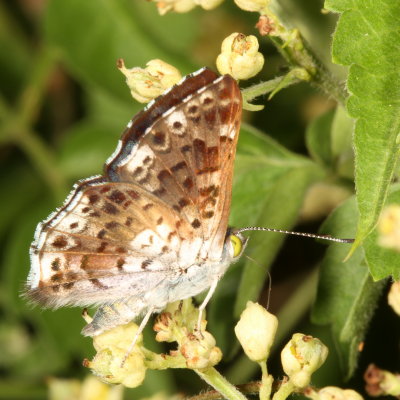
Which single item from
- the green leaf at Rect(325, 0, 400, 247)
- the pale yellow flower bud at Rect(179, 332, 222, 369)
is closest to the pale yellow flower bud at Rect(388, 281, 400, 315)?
the green leaf at Rect(325, 0, 400, 247)

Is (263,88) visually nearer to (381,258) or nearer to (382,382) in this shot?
(381,258)

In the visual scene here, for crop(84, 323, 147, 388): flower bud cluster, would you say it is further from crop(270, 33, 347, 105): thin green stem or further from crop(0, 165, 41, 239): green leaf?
crop(0, 165, 41, 239): green leaf

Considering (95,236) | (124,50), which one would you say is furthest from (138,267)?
(124,50)

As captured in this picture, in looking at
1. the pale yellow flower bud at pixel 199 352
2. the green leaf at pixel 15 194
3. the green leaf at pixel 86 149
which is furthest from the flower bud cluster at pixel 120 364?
the green leaf at pixel 15 194

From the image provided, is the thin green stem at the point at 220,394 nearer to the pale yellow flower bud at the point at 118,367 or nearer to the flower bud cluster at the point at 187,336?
the flower bud cluster at the point at 187,336

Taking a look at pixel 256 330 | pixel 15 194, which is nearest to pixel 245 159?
pixel 256 330

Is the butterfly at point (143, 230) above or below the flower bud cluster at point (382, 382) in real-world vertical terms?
above
